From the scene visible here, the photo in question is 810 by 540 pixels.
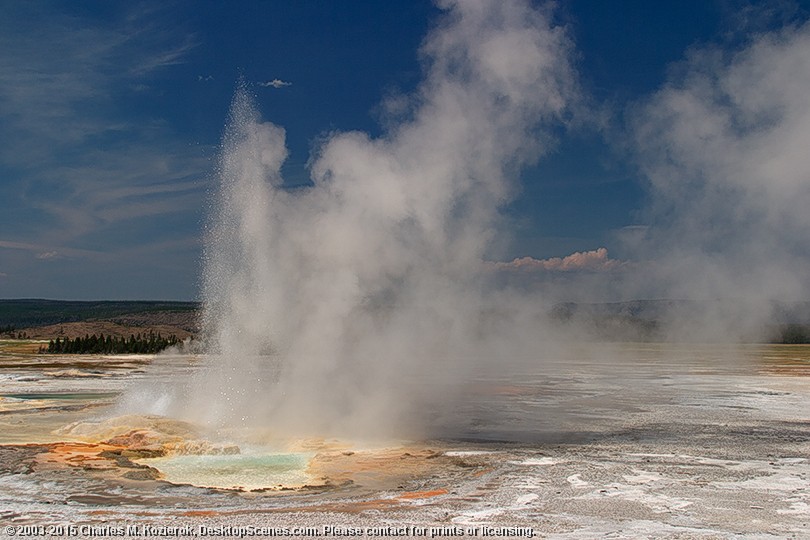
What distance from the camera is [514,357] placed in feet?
155

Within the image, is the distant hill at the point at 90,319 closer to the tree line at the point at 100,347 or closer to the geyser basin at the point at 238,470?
the tree line at the point at 100,347

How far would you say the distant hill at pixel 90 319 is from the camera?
306ft

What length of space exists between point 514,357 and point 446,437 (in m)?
32.8

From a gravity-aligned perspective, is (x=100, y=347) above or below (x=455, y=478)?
above

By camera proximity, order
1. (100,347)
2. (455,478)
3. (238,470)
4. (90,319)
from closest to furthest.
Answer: (455,478)
(238,470)
(100,347)
(90,319)

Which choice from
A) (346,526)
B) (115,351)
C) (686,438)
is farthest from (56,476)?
(115,351)

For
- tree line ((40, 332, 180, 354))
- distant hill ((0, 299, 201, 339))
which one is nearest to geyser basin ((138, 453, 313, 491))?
tree line ((40, 332, 180, 354))

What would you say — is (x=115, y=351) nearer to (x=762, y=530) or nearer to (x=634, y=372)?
(x=634, y=372)

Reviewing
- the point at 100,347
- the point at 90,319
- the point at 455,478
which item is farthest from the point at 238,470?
the point at 90,319

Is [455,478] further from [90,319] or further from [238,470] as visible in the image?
[90,319]

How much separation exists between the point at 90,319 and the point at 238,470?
11797cm

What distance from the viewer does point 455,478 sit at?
1102cm

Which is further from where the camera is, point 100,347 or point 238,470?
point 100,347

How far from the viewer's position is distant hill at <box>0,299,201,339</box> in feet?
306
